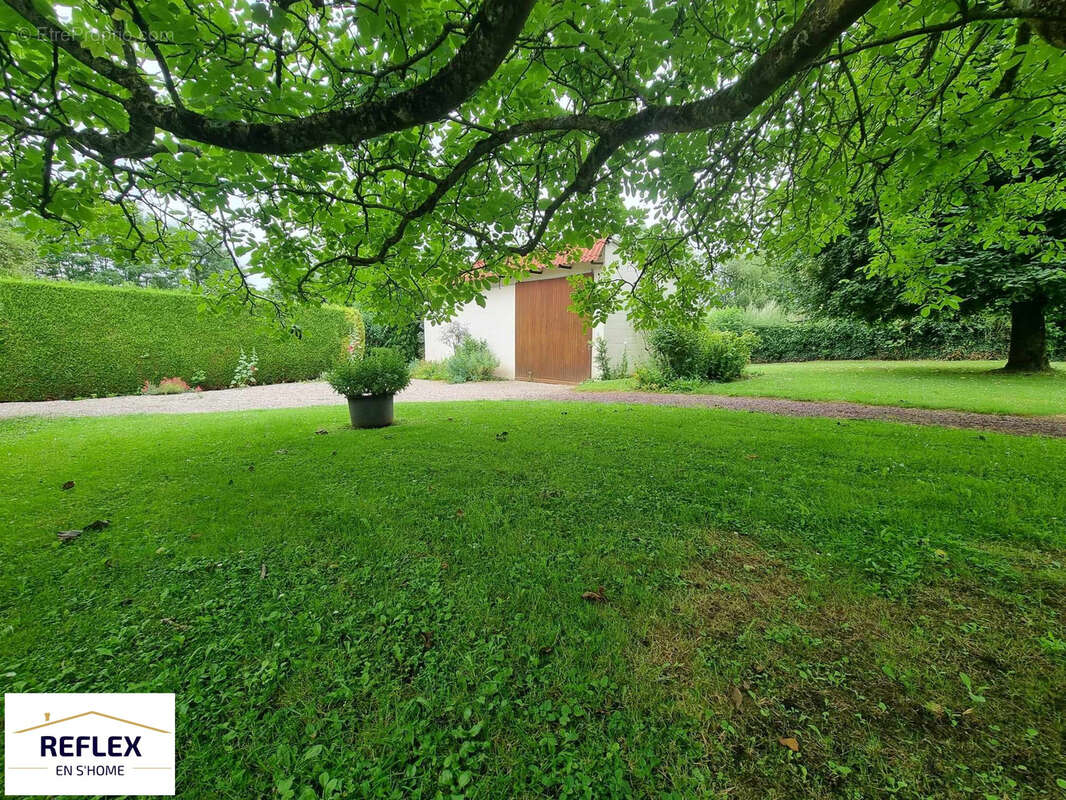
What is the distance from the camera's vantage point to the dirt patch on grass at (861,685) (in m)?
1.24

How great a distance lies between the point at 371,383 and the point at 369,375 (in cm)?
13

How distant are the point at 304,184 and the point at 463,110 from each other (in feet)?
5.32

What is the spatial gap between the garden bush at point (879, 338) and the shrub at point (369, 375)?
15.1 metres

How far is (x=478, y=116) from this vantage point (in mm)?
3752

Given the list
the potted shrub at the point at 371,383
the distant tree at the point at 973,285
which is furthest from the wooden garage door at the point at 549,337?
the potted shrub at the point at 371,383

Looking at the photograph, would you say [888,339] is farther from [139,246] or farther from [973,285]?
[139,246]

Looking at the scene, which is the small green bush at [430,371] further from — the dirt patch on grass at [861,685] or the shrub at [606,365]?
the dirt patch on grass at [861,685]

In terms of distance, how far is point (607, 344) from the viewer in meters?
13.3

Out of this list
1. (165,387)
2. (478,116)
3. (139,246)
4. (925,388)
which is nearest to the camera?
(478,116)

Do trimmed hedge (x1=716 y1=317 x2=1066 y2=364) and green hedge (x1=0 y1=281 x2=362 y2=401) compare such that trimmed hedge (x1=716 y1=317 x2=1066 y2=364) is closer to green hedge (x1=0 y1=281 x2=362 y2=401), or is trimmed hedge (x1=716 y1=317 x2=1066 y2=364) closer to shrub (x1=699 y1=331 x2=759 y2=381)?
shrub (x1=699 y1=331 x2=759 y2=381)

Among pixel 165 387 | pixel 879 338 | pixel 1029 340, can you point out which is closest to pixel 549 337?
pixel 165 387

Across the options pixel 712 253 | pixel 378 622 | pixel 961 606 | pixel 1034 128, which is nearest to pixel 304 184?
pixel 378 622

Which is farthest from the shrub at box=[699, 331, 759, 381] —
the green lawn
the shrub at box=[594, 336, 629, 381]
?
the shrub at box=[594, 336, 629, 381]

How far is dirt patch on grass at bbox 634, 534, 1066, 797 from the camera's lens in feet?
4.06
